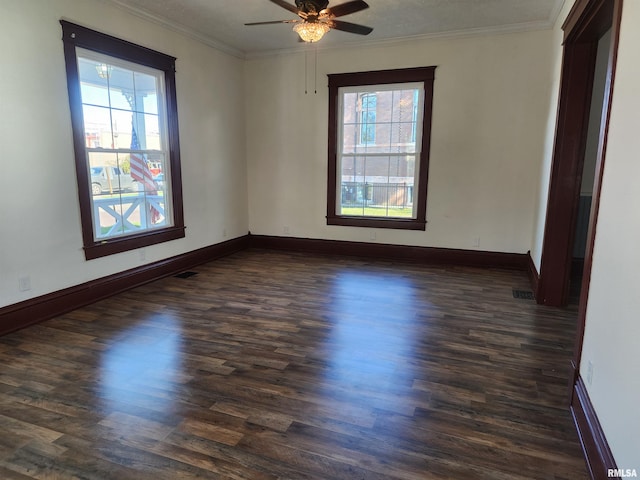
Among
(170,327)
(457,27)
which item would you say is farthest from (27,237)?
(457,27)

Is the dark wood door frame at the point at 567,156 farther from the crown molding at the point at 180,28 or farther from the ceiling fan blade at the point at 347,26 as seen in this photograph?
the crown molding at the point at 180,28

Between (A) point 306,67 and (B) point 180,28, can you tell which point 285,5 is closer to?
(B) point 180,28

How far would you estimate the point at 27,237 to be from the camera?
3293 mm

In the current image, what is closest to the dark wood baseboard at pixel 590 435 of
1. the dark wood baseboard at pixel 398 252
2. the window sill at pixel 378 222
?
the dark wood baseboard at pixel 398 252

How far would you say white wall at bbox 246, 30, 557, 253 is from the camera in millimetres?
4762

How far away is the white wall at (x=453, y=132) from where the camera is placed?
4762 millimetres

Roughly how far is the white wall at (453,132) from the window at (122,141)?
1707mm

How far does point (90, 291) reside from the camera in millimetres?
3852

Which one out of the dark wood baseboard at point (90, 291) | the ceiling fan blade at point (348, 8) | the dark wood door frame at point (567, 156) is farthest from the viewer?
the dark wood door frame at point (567, 156)

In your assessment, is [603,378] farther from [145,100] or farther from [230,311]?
Result: [145,100]

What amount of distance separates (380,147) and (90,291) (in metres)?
3.85

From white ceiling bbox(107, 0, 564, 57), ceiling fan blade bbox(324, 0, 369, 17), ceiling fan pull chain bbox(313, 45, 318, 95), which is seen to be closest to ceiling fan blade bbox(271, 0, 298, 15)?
ceiling fan blade bbox(324, 0, 369, 17)

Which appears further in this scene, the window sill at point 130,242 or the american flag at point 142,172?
the american flag at point 142,172

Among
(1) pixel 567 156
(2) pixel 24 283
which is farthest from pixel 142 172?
(1) pixel 567 156
